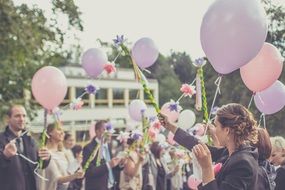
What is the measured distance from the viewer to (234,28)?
3.88 m

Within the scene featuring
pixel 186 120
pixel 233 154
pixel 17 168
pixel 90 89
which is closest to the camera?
pixel 233 154

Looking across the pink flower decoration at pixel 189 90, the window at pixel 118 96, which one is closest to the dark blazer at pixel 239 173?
the pink flower decoration at pixel 189 90

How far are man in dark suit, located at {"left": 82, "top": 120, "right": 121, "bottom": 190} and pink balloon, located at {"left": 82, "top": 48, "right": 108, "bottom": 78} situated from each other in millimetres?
791

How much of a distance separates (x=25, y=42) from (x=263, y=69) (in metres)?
9.75

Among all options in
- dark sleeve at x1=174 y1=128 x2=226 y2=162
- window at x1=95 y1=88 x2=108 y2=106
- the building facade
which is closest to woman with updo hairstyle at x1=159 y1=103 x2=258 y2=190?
dark sleeve at x1=174 y1=128 x2=226 y2=162

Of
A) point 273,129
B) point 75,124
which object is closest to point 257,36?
point 273,129

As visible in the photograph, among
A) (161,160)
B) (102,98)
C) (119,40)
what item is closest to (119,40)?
(119,40)

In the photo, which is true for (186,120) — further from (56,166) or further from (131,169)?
(56,166)

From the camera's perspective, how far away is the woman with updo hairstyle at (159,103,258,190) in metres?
3.20

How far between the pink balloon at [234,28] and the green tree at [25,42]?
31.6 feet

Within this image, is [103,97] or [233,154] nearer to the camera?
[233,154]

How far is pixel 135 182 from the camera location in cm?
750

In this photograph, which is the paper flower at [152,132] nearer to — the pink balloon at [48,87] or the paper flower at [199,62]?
the pink balloon at [48,87]

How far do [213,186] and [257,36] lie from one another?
1.32m
